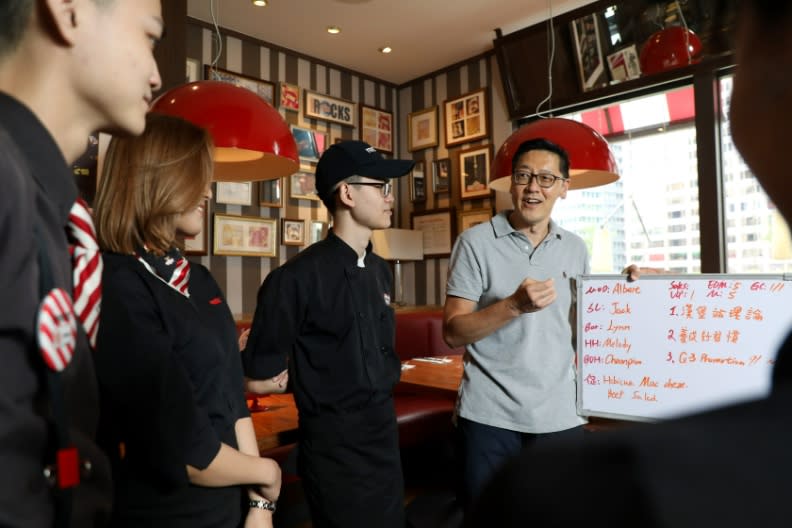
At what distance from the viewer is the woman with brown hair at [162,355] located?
100 centimetres

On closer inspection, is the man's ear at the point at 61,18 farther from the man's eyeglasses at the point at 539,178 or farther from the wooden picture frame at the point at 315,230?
the wooden picture frame at the point at 315,230

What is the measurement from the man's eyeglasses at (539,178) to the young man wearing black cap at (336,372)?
1.81 ft

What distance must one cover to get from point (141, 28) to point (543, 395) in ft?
4.88

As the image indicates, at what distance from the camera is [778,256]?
12.4 feet

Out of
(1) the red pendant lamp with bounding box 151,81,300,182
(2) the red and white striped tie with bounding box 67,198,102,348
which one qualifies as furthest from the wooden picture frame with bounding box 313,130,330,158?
(2) the red and white striped tie with bounding box 67,198,102,348

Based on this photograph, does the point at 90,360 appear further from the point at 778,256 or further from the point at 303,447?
→ the point at 778,256

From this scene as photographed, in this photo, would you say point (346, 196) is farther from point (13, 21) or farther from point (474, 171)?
point (474, 171)

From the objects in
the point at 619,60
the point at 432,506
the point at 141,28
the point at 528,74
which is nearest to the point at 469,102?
the point at 528,74

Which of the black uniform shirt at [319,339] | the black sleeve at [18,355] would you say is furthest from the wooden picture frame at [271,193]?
the black sleeve at [18,355]

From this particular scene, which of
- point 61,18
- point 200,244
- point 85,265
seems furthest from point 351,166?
point 200,244

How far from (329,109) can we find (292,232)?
1.32 metres

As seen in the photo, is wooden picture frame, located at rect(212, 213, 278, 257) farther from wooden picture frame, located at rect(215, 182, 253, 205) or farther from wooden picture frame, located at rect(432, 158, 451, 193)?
wooden picture frame, located at rect(432, 158, 451, 193)

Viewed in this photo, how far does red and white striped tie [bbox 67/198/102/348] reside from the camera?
729 millimetres

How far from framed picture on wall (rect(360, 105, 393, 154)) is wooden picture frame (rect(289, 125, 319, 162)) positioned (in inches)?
25.5
